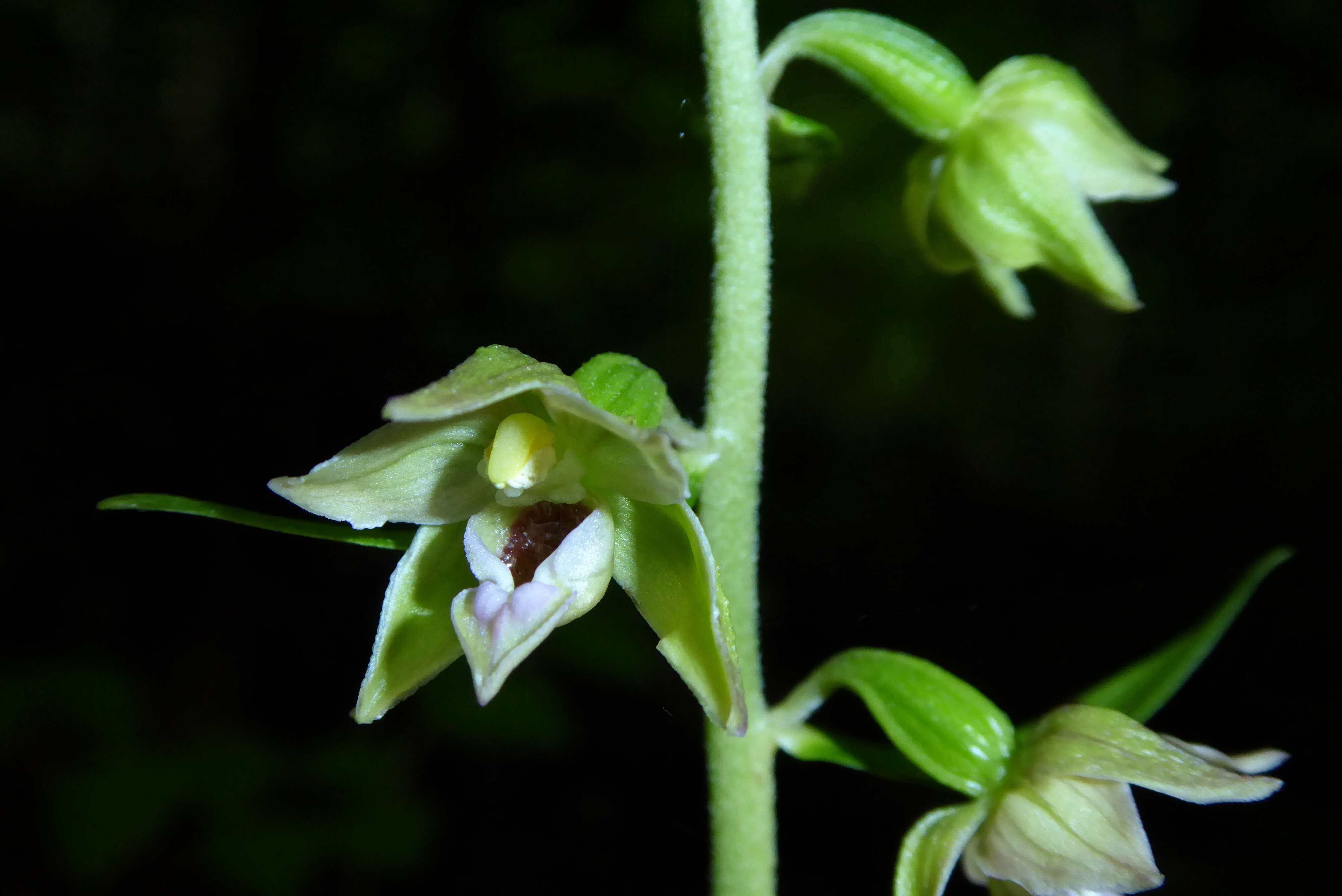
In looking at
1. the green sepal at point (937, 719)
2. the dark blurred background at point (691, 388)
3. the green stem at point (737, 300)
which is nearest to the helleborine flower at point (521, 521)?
the green stem at point (737, 300)

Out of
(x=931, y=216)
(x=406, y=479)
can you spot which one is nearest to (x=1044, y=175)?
(x=931, y=216)

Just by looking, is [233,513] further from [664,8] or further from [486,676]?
[664,8]

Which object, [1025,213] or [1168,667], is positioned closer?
[1025,213]

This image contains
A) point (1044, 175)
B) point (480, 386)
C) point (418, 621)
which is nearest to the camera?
point (480, 386)

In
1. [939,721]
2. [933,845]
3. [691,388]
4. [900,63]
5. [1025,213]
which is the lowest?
[691,388]

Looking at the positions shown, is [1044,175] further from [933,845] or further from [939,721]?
[933,845]

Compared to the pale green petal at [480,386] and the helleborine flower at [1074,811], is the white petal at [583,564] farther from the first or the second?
the helleborine flower at [1074,811]

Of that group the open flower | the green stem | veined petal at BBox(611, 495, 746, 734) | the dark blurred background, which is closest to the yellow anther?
veined petal at BBox(611, 495, 746, 734)
